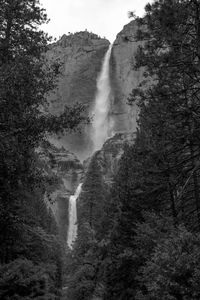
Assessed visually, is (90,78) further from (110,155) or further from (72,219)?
(72,219)

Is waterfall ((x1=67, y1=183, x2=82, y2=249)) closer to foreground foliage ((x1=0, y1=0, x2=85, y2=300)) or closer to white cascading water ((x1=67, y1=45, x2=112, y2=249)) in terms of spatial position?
white cascading water ((x1=67, y1=45, x2=112, y2=249))

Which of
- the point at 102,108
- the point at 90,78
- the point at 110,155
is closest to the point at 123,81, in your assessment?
the point at 102,108

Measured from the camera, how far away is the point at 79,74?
12644 centimetres

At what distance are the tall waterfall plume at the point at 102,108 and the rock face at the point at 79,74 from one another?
58.6 inches

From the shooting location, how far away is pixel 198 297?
10016 mm

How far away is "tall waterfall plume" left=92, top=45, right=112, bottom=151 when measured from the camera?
109 m

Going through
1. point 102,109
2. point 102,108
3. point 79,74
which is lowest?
point 102,109

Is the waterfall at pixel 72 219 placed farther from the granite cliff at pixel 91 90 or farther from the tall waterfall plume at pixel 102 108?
the tall waterfall plume at pixel 102 108

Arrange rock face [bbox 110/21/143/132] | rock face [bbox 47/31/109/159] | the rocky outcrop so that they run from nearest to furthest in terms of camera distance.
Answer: the rocky outcrop → rock face [bbox 110/21/143/132] → rock face [bbox 47/31/109/159]

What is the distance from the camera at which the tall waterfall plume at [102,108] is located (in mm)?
109062

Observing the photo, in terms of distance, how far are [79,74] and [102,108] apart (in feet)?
60.2

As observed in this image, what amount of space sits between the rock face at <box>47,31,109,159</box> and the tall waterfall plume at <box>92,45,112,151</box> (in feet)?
4.88

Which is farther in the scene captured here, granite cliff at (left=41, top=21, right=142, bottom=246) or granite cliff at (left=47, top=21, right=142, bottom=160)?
granite cliff at (left=47, top=21, right=142, bottom=160)

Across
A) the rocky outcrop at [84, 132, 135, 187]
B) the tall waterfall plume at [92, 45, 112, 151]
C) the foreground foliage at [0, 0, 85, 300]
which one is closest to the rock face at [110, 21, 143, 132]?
the tall waterfall plume at [92, 45, 112, 151]
